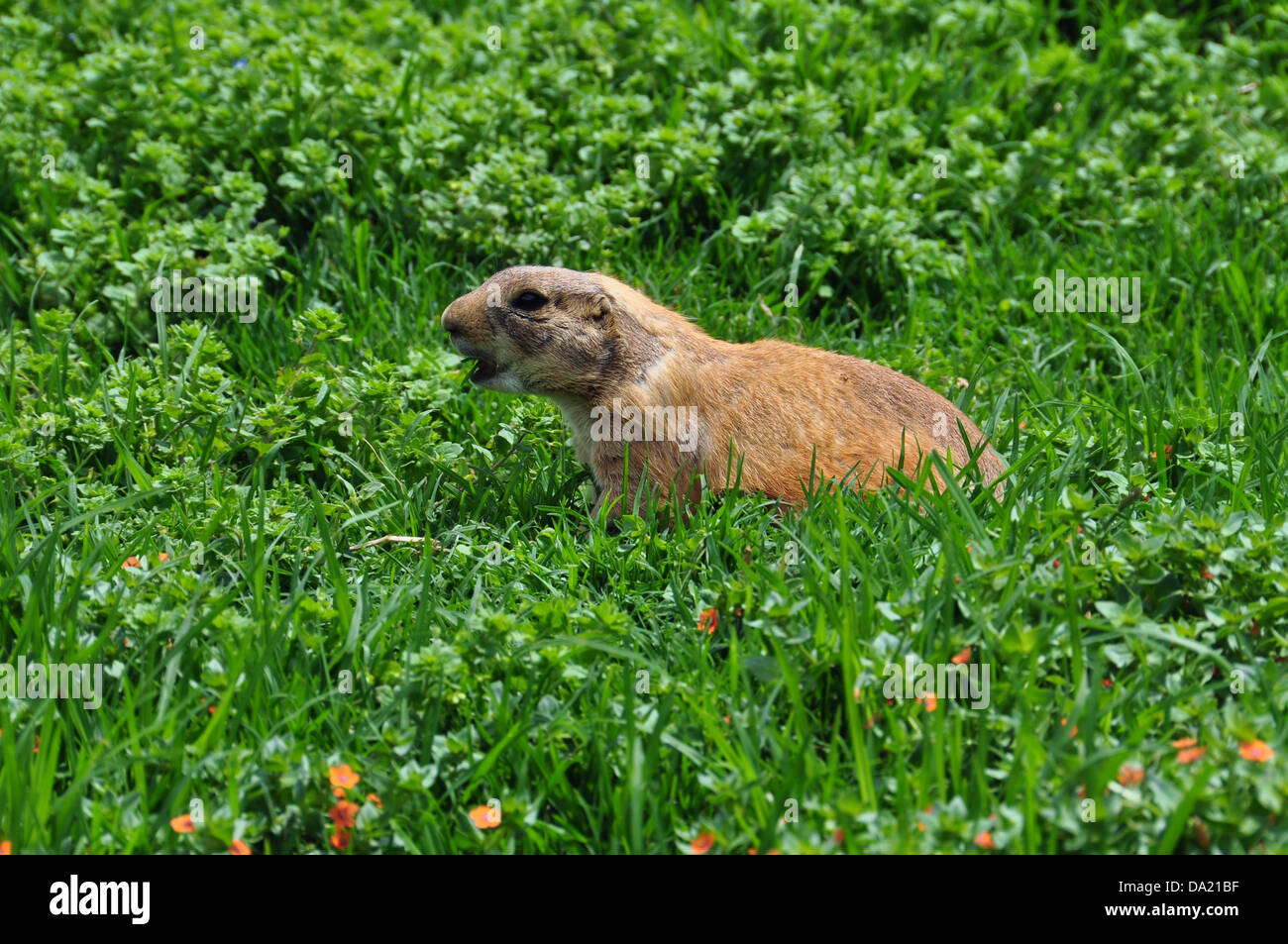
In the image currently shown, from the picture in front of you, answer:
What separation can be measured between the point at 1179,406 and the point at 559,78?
337 centimetres

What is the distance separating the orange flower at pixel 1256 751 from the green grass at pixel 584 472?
0.10ft

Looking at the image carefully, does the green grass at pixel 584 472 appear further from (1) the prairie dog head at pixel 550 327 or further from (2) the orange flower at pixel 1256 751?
(1) the prairie dog head at pixel 550 327

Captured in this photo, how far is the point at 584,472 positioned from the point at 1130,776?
2.37 meters

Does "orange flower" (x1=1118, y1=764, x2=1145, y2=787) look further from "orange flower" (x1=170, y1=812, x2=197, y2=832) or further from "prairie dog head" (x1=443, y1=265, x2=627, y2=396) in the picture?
"prairie dog head" (x1=443, y1=265, x2=627, y2=396)

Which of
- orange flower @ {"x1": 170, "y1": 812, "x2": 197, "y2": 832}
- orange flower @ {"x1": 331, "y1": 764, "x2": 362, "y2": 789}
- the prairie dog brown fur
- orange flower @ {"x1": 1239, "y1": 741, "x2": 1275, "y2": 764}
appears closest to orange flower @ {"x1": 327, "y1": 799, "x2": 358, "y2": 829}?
orange flower @ {"x1": 331, "y1": 764, "x2": 362, "y2": 789}

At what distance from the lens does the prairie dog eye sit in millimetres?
4543

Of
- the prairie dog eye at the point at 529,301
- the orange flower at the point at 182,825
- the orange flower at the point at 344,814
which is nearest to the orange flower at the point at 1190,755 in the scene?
the orange flower at the point at 344,814

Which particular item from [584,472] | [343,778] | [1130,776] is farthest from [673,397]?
[1130,776]

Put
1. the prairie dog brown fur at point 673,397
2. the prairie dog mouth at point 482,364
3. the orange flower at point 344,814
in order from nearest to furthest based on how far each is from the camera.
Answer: the orange flower at point 344,814
the prairie dog brown fur at point 673,397
the prairie dog mouth at point 482,364

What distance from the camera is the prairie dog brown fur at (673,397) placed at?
4.46 metres

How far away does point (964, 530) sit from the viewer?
392cm

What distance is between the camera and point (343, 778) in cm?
308

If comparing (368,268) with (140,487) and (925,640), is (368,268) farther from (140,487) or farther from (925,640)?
(925,640)
